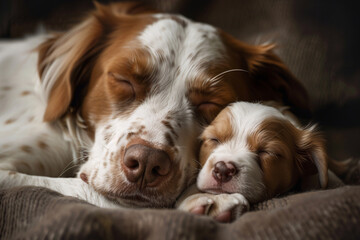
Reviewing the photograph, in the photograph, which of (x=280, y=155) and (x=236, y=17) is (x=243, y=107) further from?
(x=236, y=17)

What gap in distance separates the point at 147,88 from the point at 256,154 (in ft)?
1.59

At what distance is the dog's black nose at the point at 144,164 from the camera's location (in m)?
1.22

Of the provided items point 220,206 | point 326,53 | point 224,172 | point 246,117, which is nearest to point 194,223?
point 220,206

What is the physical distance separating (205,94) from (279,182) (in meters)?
0.44

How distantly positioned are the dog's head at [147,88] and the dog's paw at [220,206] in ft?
0.44

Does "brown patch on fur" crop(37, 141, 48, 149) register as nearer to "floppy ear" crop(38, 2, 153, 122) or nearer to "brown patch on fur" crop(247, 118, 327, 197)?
"floppy ear" crop(38, 2, 153, 122)

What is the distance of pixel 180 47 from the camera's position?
1.63m

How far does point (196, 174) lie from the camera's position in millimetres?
1382

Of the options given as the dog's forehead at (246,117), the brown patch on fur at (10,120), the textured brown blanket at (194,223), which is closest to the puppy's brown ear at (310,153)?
the dog's forehead at (246,117)

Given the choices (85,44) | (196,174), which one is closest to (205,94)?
(196,174)

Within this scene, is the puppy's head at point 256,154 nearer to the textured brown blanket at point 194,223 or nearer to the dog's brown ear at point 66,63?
the textured brown blanket at point 194,223

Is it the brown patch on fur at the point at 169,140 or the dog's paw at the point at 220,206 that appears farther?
the brown patch on fur at the point at 169,140

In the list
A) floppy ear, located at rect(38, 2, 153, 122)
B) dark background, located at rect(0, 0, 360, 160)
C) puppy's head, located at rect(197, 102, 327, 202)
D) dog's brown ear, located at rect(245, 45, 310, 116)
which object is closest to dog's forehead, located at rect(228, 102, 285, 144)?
puppy's head, located at rect(197, 102, 327, 202)

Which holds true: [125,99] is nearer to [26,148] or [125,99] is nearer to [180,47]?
[180,47]
